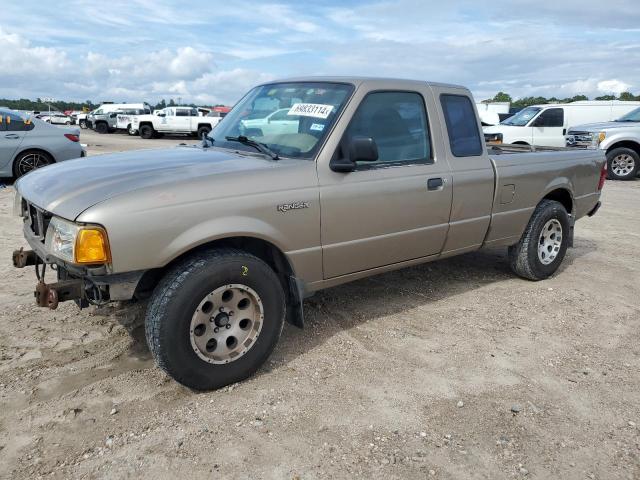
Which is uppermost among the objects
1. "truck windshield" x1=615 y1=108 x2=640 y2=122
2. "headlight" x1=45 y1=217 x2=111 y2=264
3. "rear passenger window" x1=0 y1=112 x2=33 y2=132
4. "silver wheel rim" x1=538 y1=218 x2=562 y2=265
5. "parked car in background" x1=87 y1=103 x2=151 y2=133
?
"parked car in background" x1=87 y1=103 x2=151 y2=133

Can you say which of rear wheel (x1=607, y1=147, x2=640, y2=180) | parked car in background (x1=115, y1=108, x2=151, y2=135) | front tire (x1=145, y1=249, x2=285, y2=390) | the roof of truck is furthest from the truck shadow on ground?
parked car in background (x1=115, y1=108, x2=151, y2=135)

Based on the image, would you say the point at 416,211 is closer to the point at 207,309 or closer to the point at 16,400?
the point at 207,309

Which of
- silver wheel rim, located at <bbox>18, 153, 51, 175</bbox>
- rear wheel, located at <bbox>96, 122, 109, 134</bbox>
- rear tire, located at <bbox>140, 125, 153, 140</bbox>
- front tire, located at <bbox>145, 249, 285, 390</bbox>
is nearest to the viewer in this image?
front tire, located at <bbox>145, 249, 285, 390</bbox>

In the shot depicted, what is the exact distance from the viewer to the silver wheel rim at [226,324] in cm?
307

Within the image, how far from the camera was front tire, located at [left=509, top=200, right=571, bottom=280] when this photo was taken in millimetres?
5180

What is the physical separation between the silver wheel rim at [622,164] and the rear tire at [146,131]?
23.7 meters

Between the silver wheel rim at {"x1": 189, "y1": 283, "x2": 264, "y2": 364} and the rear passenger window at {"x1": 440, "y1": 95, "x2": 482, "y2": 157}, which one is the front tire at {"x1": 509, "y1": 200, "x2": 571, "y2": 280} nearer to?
the rear passenger window at {"x1": 440, "y1": 95, "x2": 482, "y2": 157}

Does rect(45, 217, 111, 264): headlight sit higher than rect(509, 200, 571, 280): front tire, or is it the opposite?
rect(45, 217, 111, 264): headlight

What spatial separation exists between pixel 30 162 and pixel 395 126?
27.4 ft

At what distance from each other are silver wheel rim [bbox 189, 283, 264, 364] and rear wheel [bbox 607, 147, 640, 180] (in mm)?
13367

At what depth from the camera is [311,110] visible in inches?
148

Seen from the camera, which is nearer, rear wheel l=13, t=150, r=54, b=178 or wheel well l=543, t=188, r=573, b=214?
wheel well l=543, t=188, r=573, b=214

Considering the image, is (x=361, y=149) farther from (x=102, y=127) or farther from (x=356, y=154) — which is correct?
(x=102, y=127)

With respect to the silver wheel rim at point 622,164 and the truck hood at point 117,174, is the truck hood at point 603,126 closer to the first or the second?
the silver wheel rim at point 622,164
